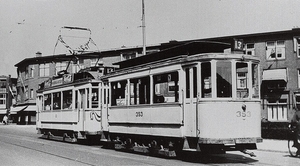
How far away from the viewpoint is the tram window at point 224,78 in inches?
398

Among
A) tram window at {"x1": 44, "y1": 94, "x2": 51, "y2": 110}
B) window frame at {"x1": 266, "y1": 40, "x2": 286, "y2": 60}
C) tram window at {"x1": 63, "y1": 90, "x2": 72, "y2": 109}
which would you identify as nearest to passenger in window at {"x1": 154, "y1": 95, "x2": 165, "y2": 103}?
tram window at {"x1": 63, "y1": 90, "x2": 72, "y2": 109}

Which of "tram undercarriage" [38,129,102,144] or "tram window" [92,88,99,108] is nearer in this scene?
"tram window" [92,88,99,108]

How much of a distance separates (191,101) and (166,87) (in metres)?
1.41

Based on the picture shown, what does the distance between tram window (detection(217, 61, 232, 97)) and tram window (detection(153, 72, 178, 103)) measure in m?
1.39

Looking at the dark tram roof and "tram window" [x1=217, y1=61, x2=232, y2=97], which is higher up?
the dark tram roof

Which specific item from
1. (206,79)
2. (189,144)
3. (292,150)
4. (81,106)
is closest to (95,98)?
(81,106)

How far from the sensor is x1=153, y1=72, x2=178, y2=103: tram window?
11.1 meters

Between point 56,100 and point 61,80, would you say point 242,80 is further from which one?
point 56,100

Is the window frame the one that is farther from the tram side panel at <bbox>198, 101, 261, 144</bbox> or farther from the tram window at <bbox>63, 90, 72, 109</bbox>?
the tram side panel at <bbox>198, 101, 261, 144</bbox>

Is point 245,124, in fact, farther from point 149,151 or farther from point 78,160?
point 78,160

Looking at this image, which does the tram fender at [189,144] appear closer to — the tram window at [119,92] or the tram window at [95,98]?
the tram window at [119,92]

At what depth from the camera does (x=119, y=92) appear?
14.0 m

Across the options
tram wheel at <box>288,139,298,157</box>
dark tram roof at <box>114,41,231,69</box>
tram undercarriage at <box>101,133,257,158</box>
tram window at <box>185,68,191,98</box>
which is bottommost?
tram wheel at <box>288,139,298,157</box>

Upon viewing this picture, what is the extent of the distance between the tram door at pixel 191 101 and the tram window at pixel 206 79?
175mm
